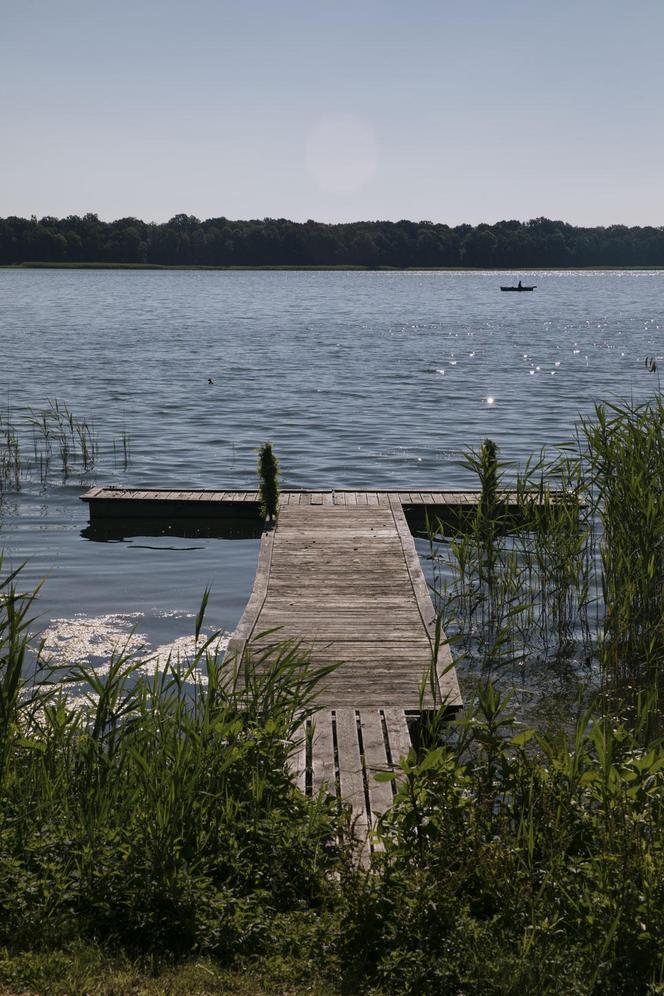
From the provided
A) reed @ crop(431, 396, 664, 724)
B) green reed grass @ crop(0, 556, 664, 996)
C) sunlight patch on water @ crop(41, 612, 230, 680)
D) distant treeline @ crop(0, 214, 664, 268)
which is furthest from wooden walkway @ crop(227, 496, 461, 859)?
distant treeline @ crop(0, 214, 664, 268)

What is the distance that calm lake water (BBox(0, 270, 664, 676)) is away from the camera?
12414 millimetres

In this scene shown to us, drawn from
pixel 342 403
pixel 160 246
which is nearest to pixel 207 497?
pixel 342 403

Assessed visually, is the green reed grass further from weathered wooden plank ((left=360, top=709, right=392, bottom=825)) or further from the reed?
the reed

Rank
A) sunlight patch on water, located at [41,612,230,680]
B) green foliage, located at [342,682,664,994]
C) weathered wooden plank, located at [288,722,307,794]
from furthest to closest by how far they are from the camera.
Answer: sunlight patch on water, located at [41,612,230,680], weathered wooden plank, located at [288,722,307,794], green foliage, located at [342,682,664,994]

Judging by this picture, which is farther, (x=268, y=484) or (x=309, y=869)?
(x=268, y=484)

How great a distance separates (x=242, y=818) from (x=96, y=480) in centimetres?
1401

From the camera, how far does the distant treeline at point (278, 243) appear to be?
13850cm

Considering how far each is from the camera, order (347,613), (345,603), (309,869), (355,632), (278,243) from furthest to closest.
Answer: (278,243), (345,603), (347,613), (355,632), (309,869)

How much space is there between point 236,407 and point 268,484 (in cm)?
1497

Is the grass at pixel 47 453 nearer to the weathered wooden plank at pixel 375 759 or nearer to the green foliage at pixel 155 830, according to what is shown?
the weathered wooden plank at pixel 375 759

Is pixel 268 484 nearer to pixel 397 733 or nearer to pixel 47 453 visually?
pixel 397 733

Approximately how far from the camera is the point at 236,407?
27.7m

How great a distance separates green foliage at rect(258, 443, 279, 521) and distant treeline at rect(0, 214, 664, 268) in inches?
5146


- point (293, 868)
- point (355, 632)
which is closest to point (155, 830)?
point (293, 868)
